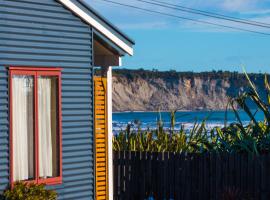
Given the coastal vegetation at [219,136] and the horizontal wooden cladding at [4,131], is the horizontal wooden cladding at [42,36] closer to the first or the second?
the horizontal wooden cladding at [4,131]

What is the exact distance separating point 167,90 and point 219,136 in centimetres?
10930

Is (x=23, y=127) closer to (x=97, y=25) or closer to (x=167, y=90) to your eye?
(x=97, y=25)

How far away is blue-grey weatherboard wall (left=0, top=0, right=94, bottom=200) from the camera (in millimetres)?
13992

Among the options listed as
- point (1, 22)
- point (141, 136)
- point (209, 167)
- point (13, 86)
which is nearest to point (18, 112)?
point (13, 86)

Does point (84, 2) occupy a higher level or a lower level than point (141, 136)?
higher

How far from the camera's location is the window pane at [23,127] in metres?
14.1

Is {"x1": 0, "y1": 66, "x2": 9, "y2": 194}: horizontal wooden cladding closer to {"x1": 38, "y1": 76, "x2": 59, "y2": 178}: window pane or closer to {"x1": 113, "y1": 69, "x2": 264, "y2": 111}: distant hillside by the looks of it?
{"x1": 38, "y1": 76, "x2": 59, "y2": 178}: window pane

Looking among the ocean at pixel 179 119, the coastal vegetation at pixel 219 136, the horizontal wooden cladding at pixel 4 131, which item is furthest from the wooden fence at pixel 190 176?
the horizontal wooden cladding at pixel 4 131

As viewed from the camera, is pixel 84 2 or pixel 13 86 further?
pixel 84 2

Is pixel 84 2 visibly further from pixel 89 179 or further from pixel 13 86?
pixel 89 179

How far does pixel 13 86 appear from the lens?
1414 cm

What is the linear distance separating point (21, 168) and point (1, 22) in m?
2.46

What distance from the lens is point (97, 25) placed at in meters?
15.6

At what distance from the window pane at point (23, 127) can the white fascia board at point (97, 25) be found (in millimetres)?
1567
